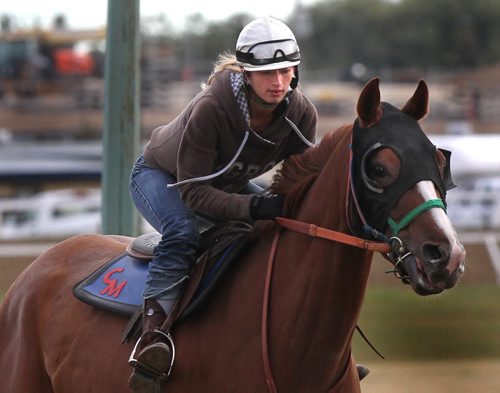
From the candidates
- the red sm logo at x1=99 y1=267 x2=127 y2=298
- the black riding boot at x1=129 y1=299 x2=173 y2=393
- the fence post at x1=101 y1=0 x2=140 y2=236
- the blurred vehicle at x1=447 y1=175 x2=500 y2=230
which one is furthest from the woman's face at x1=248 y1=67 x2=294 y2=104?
the blurred vehicle at x1=447 y1=175 x2=500 y2=230

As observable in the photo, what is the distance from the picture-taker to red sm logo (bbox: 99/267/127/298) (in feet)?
17.0

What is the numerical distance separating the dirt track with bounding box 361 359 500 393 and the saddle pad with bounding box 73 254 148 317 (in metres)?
3.91

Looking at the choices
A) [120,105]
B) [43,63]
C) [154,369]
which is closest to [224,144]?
[154,369]

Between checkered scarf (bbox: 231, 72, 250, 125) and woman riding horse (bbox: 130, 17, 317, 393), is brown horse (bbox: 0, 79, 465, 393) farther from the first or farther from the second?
checkered scarf (bbox: 231, 72, 250, 125)

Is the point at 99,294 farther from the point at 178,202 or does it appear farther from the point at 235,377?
the point at 235,377

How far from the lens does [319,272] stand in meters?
4.45

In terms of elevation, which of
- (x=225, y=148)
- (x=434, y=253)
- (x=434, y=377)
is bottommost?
(x=434, y=377)

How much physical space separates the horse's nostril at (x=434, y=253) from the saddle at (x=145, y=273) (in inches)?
40.9

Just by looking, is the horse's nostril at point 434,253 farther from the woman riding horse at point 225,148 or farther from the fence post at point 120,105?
the fence post at point 120,105

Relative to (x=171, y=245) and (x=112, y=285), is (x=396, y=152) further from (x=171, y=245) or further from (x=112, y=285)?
(x=112, y=285)

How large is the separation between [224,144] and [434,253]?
1.20 metres

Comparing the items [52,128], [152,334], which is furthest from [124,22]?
[52,128]

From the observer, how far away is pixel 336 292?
4422mm

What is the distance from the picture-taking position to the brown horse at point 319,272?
159 inches
